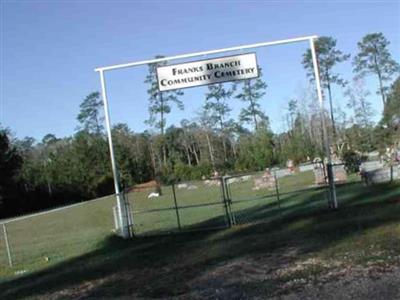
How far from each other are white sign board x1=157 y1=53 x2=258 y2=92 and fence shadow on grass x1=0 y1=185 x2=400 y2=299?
3653 mm

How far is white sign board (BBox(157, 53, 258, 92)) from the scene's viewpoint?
15.4m

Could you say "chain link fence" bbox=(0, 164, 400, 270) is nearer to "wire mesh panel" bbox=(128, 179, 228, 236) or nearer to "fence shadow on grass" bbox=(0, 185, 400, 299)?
"wire mesh panel" bbox=(128, 179, 228, 236)

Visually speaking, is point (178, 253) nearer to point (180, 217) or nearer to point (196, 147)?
point (180, 217)

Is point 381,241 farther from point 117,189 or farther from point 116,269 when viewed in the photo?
point 117,189

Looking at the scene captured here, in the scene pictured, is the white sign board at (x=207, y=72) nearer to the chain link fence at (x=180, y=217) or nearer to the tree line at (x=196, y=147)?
the chain link fence at (x=180, y=217)

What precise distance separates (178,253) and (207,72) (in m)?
5.25

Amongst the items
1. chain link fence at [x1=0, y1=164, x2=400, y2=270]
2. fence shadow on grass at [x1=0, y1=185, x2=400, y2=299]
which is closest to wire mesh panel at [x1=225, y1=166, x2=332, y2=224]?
chain link fence at [x1=0, y1=164, x2=400, y2=270]

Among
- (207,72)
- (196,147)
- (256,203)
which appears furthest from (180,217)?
(196,147)

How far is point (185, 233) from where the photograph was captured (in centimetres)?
1536

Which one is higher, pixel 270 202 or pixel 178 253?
pixel 178 253

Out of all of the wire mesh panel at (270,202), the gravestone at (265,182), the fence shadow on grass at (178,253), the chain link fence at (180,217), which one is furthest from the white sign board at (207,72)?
the gravestone at (265,182)

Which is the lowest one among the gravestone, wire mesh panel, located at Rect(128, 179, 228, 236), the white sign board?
wire mesh panel, located at Rect(128, 179, 228, 236)

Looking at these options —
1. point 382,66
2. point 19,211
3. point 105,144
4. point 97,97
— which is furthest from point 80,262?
point 97,97

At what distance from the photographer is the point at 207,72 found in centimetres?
1551
